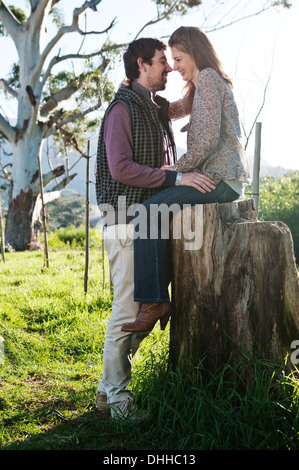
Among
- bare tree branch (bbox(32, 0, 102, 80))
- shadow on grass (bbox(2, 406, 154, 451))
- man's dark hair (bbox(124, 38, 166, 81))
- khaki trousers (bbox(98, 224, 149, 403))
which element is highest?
bare tree branch (bbox(32, 0, 102, 80))

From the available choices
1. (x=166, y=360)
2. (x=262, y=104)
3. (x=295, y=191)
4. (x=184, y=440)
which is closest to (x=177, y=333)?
(x=166, y=360)

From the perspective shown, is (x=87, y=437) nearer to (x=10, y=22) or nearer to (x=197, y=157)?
(x=197, y=157)

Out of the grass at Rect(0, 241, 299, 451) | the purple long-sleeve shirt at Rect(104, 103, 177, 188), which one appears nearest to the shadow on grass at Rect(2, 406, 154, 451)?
the grass at Rect(0, 241, 299, 451)

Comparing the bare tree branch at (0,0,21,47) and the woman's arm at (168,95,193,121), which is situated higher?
the bare tree branch at (0,0,21,47)

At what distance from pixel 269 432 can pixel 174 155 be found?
1842 millimetres

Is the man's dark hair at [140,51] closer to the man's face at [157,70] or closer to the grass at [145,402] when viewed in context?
the man's face at [157,70]

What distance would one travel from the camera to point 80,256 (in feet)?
33.3

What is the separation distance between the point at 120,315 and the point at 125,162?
36.6 inches

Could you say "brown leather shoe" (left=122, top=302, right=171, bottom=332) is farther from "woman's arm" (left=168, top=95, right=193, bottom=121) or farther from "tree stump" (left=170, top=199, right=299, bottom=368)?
"woman's arm" (left=168, top=95, right=193, bottom=121)

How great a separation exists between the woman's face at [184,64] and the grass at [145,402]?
5.52 feet

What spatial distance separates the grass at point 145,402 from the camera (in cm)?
259

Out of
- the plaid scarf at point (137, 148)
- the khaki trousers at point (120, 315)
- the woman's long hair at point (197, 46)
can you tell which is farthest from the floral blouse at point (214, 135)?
the khaki trousers at point (120, 315)

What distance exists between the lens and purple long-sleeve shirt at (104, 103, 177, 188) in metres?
2.91

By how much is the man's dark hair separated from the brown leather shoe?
1.43 metres
